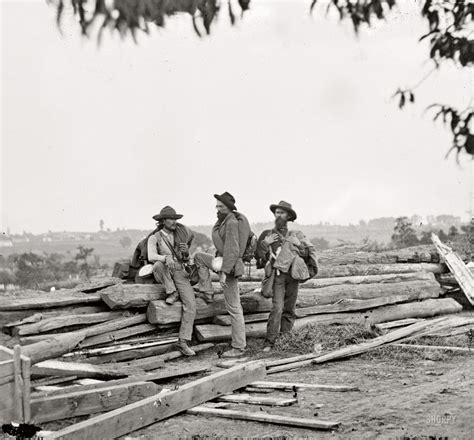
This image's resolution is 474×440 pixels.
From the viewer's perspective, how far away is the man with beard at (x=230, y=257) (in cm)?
1084

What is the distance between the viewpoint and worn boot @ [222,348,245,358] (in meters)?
10.8

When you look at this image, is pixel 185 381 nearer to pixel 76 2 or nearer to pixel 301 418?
pixel 301 418

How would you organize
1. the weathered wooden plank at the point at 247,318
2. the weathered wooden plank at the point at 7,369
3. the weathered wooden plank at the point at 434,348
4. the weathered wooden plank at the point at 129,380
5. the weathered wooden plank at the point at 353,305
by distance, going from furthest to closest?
1. the weathered wooden plank at the point at 353,305
2. the weathered wooden plank at the point at 247,318
3. the weathered wooden plank at the point at 434,348
4. the weathered wooden plank at the point at 129,380
5. the weathered wooden plank at the point at 7,369

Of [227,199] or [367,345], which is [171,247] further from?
[367,345]

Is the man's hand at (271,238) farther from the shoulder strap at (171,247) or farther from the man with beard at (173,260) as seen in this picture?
the shoulder strap at (171,247)

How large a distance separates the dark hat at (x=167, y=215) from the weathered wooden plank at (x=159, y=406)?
10.4 feet

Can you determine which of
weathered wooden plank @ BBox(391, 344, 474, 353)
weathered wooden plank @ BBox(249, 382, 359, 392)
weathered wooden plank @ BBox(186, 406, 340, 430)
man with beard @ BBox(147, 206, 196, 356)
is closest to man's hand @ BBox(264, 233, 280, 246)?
man with beard @ BBox(147, 206, 196, 356)

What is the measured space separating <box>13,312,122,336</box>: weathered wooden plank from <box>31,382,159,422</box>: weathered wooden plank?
2682mm

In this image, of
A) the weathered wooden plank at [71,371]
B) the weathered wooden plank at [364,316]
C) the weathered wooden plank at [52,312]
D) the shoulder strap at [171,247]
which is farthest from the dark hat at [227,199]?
the weathered wooden plank at [71,371]

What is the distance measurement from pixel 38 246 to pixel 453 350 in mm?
38240

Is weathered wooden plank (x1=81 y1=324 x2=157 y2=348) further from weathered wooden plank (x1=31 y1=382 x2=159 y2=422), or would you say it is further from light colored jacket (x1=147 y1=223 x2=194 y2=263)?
weathered wooden plank (x1=31 y1=382 x2=159 y2=422)

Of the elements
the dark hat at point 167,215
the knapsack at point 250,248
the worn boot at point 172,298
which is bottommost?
the worn boot at point 172,298

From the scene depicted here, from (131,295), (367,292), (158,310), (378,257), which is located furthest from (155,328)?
(378,257)

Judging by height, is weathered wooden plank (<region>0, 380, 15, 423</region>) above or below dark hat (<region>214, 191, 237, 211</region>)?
below
